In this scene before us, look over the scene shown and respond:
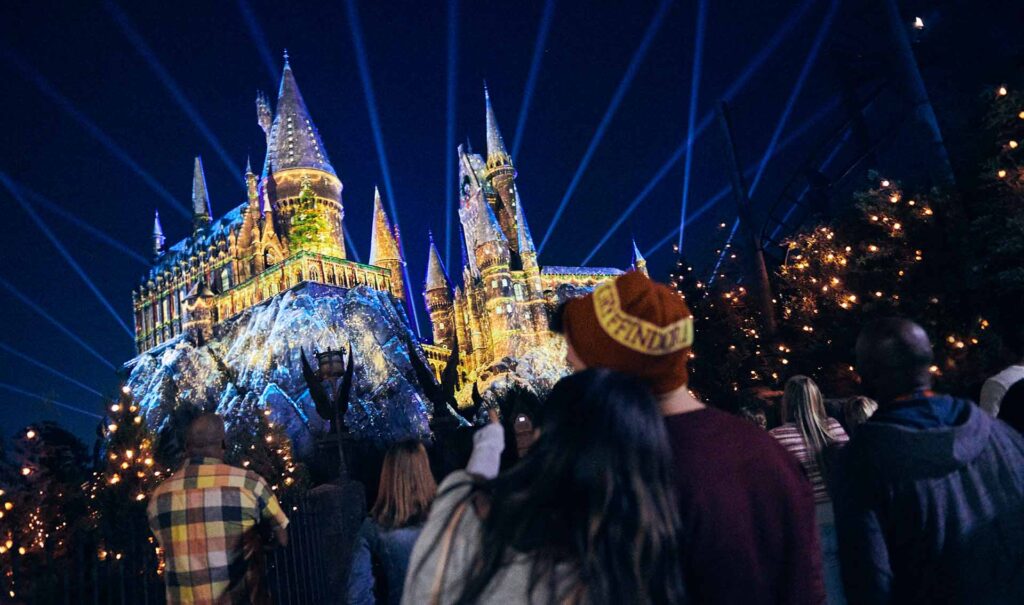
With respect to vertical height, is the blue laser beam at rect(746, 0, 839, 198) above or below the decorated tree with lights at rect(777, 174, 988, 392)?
above

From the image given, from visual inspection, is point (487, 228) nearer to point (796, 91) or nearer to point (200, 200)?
point (796, 91)

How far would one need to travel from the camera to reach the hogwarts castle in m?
46.9

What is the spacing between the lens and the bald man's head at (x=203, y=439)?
4324mm

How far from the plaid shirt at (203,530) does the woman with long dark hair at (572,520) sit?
3196 mm

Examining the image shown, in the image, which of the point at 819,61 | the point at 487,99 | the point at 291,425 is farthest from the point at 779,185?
the point at 487,99

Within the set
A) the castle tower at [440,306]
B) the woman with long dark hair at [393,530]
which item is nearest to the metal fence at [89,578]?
the woman with long dark hair at [393,530]

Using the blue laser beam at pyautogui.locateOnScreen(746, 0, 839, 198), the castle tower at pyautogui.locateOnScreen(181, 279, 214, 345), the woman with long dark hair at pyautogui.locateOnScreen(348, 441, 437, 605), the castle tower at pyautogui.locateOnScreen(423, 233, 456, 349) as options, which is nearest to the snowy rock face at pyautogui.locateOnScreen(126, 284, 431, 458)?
the castle tower at pyautogui.locateOnScreen(181, 279, 214, 345)

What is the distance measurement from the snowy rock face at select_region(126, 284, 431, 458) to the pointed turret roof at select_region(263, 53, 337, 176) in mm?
11629

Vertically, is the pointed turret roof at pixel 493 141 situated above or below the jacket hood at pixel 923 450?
above

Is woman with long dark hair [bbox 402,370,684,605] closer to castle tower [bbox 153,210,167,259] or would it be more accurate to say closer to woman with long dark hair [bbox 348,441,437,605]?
woman with long dark hair [bbox 348,441,437,605]

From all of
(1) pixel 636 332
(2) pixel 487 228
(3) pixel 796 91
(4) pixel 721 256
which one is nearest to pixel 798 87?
(3) pixel 796 91

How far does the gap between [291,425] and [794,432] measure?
36982 millimetres

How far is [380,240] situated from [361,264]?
308 inches

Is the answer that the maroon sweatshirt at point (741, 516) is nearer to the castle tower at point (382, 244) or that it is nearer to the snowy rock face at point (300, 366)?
the snowy rock face at point (300, 366)
